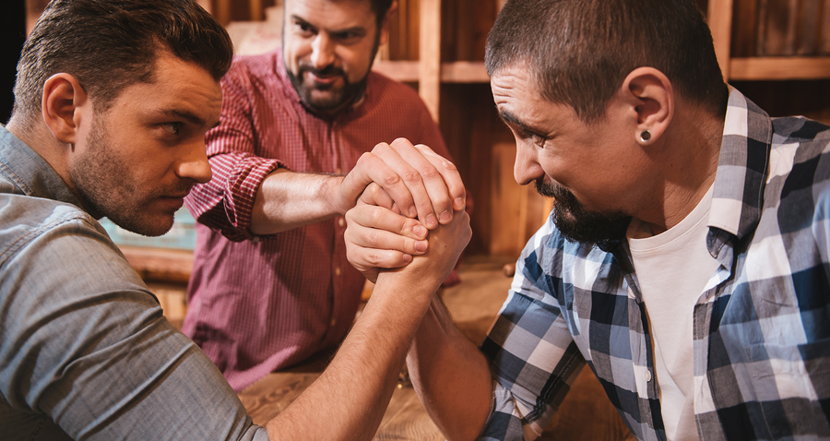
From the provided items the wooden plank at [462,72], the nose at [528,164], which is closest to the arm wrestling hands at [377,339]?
the nose at [528,164]

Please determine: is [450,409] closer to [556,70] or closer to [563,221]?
[563,221]

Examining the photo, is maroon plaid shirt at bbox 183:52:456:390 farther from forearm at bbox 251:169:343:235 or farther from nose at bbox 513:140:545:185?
nose at bbox 513:140:545:185

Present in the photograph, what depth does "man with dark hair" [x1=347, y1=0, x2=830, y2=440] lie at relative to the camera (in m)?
0.96

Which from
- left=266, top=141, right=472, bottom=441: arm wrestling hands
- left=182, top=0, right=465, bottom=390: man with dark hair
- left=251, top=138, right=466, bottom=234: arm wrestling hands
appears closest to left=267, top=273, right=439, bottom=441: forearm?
left=266, top=141, right=472, bottom=441: arm wrestling hands

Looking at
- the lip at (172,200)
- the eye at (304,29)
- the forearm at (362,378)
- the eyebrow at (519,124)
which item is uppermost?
the eye at (304,29)

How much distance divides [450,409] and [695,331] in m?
0.45

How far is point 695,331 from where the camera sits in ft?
3.43

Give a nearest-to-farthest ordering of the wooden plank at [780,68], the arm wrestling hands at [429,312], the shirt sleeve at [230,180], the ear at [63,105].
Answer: the ear at [63,105]
the arm wrestling hands at [429,312]
the shirt sleeve at [230,180]
the wooden plank at [780,68]

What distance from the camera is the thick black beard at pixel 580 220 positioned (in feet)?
3.86

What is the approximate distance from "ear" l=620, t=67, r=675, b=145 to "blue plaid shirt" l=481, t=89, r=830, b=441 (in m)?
0.11

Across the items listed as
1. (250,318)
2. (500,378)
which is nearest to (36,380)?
(500,378)

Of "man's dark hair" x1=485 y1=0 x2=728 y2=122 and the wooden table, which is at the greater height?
"man's dark hair" x1=485 y1=0 x2=728 y2=122

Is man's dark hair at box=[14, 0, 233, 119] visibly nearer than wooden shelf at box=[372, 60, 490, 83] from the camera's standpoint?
Yes

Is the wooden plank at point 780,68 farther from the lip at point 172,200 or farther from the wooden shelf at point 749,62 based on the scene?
the lip at point 172,200
